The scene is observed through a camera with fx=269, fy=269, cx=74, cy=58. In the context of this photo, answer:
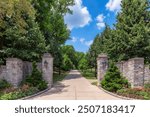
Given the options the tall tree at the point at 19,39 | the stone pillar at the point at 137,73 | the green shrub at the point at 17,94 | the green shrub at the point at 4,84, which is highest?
the tall tree at the point at 19,39

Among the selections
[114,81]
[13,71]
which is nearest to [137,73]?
[114,81]

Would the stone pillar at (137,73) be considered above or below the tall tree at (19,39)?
below

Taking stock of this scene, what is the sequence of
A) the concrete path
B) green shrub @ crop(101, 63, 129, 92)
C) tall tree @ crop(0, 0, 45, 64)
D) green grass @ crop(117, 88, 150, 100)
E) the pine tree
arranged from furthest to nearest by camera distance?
the pine tree
tall tree @ crop(0, 0, 45, 64)
green shrub @ crop(101, 63, 129, 92)
the concrete path
green grass @ crop(117, 88, 150, 100)

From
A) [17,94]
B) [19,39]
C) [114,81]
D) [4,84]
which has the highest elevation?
[19,39]

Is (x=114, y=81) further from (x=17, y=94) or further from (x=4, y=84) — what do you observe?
(x=4, y=84)

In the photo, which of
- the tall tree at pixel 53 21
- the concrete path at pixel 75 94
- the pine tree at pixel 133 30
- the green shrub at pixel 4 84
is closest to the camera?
the concrete path at pixel 75 94

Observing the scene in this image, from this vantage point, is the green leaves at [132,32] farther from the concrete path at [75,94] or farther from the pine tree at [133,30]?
the concrete path at [75,94]

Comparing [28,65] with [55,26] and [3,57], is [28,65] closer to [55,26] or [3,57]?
[3,57]

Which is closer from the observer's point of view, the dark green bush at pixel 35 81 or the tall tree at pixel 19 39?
the dark green bush at pixel 35 81

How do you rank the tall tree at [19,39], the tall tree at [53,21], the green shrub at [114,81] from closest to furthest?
the green shrub at [114,81], the tall tree at [19,39], the tall tree at [53,21]

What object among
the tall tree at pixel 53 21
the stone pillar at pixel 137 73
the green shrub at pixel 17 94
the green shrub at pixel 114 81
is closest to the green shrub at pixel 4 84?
the green shrub at pixel 17 94

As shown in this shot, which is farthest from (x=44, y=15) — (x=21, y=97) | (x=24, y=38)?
(x=21, y=97)

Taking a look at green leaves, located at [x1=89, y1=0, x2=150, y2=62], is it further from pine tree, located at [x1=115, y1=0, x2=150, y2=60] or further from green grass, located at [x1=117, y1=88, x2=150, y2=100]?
green grass, located at [x1=117, y1=88, x2=150, y2=100]

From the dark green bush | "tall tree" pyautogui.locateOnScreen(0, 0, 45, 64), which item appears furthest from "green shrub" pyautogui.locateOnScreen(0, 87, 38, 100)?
"tall tree" pyautogui.locateOnScreen(0, 0, 45, 64)
